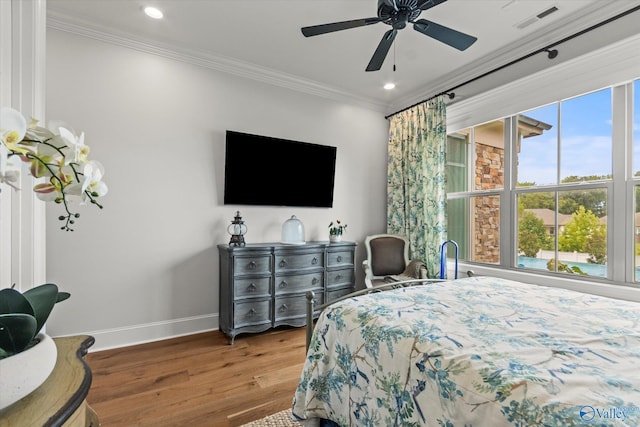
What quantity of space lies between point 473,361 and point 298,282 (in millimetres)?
2438

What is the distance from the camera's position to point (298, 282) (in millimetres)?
3271

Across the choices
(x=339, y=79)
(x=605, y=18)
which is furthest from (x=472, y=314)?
(x=339, y=79)

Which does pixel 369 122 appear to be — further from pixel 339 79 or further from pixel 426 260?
pixel 426 260

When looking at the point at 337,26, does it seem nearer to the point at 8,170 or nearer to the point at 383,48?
the point at 383,48

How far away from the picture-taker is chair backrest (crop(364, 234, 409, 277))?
381cm

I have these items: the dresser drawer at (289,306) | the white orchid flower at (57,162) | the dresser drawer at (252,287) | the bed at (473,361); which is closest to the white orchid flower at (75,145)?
the white orchid flower at (57,162)

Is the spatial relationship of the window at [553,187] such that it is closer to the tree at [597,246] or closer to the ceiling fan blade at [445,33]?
the tree at [597,246]

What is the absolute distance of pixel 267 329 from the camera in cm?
317

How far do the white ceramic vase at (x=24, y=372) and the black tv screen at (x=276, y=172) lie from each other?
2.72m

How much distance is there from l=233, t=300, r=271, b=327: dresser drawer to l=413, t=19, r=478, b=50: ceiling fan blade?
2.66m

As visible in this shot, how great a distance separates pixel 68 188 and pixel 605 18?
3.55 m

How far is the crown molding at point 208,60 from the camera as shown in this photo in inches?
103

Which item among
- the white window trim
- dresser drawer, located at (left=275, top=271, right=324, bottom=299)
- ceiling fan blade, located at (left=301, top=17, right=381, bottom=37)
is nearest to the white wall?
dresser drawer, located at (left=275, top=271, right=324, bottom=299)

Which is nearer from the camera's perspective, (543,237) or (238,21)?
(238,21)
